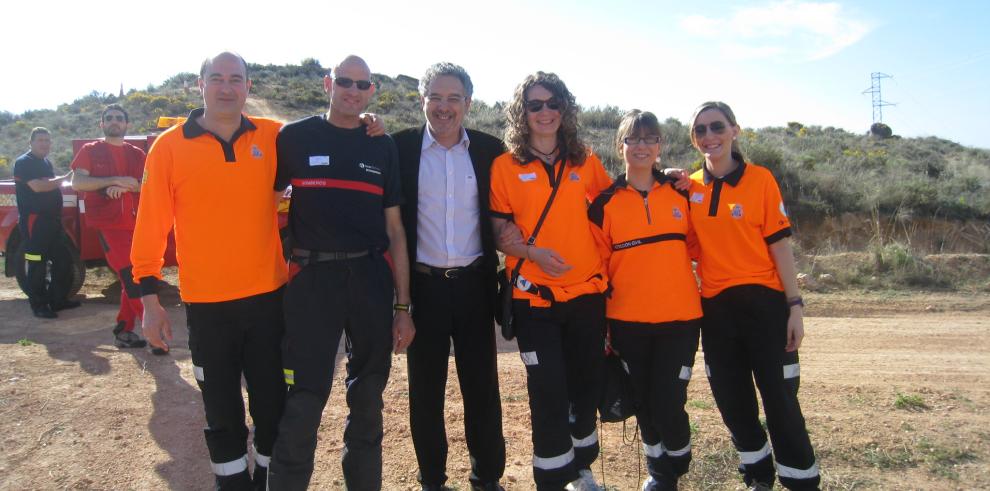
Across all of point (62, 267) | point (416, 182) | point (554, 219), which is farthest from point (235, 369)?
point (62, 267)

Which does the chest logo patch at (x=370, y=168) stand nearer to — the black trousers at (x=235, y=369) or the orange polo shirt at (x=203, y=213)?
the orange polo shirt at (x=203, y=213)

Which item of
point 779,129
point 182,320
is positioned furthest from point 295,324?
point 779,129

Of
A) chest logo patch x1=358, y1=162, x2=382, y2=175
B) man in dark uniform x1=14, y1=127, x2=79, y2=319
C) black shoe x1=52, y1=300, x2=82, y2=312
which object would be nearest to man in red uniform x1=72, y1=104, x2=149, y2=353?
man in dark uniform x1=14, y1=127, x2=79, y2=319

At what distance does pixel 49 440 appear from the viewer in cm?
426

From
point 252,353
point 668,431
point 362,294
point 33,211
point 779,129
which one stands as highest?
point 779,129

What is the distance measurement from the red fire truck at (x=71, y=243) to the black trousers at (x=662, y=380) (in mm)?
6409

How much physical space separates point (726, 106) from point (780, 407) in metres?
1.60

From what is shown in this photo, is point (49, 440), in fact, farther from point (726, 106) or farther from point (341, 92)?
point (726, 106)

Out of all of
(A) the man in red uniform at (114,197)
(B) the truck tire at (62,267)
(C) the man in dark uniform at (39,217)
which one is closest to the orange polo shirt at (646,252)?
(A) the man in red uniform at (114,197)

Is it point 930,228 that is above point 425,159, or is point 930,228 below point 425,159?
below

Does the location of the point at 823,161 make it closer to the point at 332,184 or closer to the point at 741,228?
the point at 741,228

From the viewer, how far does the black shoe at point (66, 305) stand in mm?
8023

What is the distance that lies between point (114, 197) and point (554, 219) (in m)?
4.97

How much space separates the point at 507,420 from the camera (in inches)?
185
